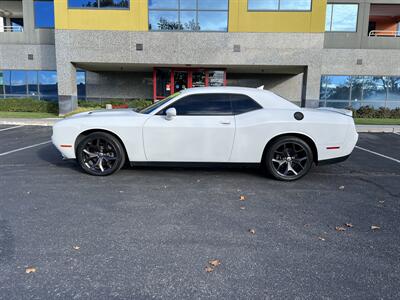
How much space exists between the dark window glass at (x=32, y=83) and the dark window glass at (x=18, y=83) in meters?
0.32

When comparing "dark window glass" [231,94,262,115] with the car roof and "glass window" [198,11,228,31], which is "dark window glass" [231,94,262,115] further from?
"glass window" [198,11,228,31]

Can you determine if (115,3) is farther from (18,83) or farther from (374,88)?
(374,88)

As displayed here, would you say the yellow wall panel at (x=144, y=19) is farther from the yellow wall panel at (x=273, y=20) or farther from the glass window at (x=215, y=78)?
the glass window at (x=215, y=78)

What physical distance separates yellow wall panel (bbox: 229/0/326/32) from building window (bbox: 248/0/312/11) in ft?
0.60

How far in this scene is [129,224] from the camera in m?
3.50

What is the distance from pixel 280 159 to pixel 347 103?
1635cm

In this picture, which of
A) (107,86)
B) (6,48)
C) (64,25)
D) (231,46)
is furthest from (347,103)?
(6,48)

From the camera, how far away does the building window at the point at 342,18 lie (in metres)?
18.0

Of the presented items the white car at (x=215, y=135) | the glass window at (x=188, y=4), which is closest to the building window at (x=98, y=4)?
the glass window at (x=188, y=4)

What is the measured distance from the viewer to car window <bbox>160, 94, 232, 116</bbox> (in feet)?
16.9

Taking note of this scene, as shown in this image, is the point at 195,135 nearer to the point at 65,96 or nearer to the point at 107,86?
the point at 65,96

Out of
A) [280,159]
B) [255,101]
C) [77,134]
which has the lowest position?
[280,159]

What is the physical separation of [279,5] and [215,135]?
1184cm

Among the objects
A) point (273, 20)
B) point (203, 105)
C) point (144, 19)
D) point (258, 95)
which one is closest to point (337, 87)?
point (273, 20)
